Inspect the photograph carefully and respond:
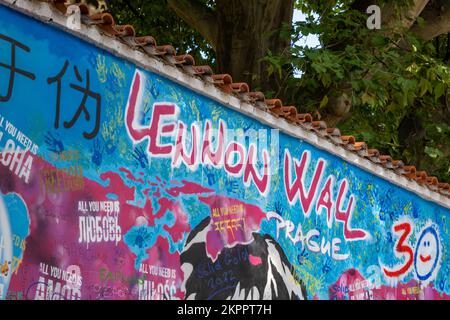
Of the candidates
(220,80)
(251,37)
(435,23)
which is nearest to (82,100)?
(220,80)

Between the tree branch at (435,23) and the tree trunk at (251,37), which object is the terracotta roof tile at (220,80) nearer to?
the tree trunk at (251,37)

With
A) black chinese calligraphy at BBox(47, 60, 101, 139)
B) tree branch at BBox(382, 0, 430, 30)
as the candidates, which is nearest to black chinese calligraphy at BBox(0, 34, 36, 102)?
black chinese calligraphy at BBox(47, 60, 101, 139)

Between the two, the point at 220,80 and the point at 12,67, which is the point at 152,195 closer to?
the point at 220,80

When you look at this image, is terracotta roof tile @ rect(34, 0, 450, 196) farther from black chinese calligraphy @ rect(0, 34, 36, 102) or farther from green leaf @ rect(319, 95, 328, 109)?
green leaf @ rect(319, 95, 328, 109)

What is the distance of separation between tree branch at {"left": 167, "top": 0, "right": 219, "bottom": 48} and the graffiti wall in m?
3.74

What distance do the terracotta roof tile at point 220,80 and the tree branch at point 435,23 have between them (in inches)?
114

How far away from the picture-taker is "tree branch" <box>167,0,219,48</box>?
41.8 feet

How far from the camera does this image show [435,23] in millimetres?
13305

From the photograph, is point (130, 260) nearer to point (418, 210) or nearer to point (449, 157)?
point (418, 210)

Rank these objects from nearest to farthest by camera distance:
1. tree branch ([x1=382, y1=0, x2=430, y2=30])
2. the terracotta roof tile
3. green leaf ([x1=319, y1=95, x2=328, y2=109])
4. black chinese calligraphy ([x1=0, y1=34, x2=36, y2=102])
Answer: black chinese calligraphy ([x1=0, y1=34, x2=36, y2=102]), the terracotta roof tile, green leaf ([x1=319, y1=95, x2=328, y2=109]), tree branch ([x1=382, y1=0, x2=430, y2=30])

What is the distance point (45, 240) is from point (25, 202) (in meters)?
0.29

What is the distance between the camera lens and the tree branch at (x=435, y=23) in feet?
43.5

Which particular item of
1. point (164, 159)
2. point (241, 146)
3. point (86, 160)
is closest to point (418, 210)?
point (241, 146)

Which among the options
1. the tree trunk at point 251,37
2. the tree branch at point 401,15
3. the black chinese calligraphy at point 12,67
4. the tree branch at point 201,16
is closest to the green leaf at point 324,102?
the tree trunk at point 251,37
